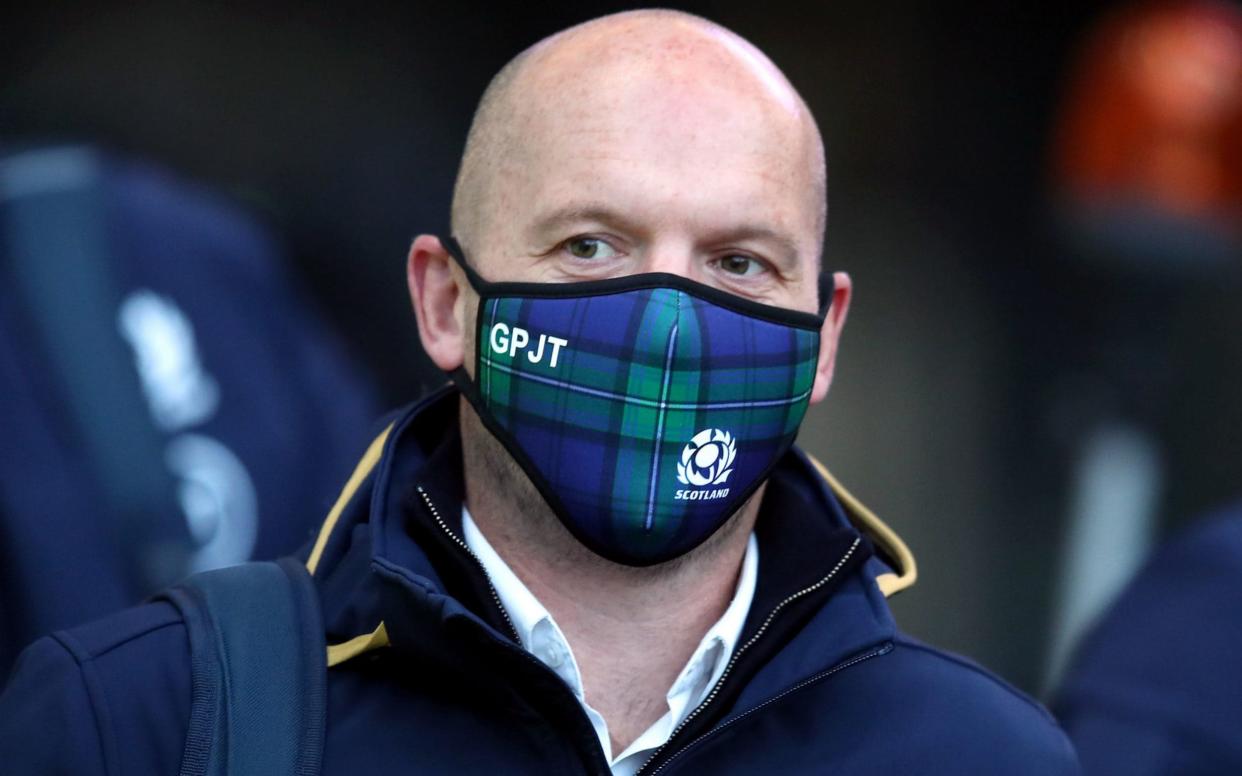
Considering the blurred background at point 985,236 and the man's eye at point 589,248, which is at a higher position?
the man's eye at point 589,248

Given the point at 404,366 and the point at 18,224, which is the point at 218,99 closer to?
the point at 404,366

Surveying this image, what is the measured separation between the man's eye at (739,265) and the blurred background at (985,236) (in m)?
3.30

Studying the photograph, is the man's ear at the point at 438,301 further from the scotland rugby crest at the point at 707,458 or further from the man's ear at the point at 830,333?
Answer: the man's ear at the point at 830,333

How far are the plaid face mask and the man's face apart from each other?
0.08 metres

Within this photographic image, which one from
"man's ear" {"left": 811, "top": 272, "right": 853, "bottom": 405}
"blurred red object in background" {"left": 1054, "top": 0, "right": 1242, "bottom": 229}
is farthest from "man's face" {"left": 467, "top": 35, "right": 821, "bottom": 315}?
"blurred red object in background" {"left": 1054, "top": 0, "right": 1242, "bottom": 229}

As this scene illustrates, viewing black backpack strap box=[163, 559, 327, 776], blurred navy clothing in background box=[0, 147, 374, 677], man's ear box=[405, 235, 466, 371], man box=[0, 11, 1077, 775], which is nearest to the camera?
black backpack strap box=[163, 559, 327, 776]

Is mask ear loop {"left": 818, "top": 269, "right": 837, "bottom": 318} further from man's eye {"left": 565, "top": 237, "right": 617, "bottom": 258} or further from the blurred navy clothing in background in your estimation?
the blurred navy clothing in background

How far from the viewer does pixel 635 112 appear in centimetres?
233

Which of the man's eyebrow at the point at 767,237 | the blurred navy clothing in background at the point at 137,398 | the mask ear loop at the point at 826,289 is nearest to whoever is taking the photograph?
the man's eyebrow at the point at 767,237

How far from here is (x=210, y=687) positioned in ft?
6.68

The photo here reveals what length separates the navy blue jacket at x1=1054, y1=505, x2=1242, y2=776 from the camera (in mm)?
2789

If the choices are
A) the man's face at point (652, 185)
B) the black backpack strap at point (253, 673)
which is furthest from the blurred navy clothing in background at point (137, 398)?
the man's face at point (652, 185)

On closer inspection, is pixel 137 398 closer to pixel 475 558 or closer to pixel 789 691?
pixel 475 558

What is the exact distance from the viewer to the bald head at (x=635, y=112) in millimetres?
2336
